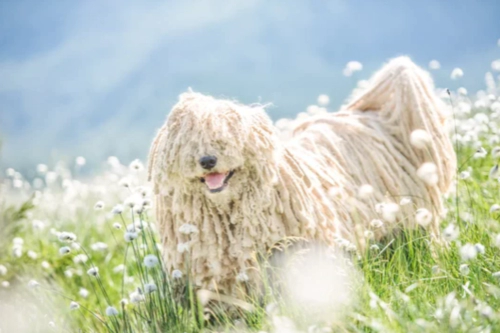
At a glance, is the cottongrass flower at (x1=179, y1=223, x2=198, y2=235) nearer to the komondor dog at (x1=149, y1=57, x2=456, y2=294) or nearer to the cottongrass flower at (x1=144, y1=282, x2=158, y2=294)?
the komondor dog at (x1=149, y1=57, x2=456, y2=294)

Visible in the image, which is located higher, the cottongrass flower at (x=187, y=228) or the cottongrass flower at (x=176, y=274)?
the cottongrass flower at (x=187, y=228)

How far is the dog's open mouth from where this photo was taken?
354 centimetres

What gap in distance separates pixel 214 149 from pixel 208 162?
0.23 ft

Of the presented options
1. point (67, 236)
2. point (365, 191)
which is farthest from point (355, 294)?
point (67, 236)

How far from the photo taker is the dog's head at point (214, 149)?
352 centimetres

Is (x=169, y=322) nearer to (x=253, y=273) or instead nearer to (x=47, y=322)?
(x=253, y=273)

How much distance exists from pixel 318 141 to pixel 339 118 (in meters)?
0.32

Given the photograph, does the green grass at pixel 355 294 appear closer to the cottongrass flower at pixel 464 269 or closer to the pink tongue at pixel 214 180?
the cottongrass flower at pixel 464 269

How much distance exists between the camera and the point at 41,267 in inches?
202

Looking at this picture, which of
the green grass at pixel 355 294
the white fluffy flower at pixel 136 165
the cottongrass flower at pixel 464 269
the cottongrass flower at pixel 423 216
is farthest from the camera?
the white fluffy flower at pixel 136 165

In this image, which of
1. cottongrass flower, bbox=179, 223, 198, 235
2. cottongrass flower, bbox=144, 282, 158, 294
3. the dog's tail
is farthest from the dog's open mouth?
the dog's tail

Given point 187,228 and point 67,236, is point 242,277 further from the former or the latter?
point 67,236

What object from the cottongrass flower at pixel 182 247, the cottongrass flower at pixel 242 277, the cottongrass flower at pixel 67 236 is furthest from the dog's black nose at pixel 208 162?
the cottongrass flower at pixel 67 236

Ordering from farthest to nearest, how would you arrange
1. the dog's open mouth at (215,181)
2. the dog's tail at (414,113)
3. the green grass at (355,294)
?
1. the dog's tail at (414,113)
2. the dog's open mouth at (215,181)
3. the green grass at (355,294)
